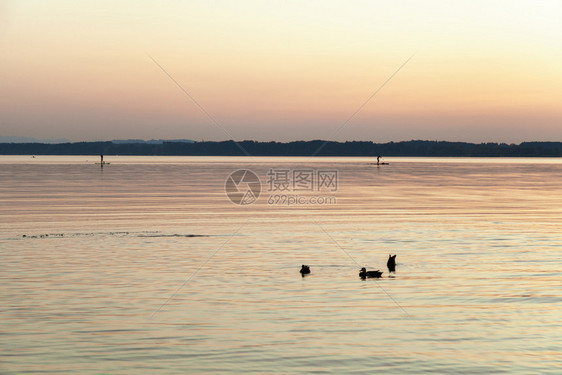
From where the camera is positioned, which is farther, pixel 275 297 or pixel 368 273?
pixel 368 273

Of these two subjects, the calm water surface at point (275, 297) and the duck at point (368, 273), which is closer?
the calm water surface at point (275, 297)

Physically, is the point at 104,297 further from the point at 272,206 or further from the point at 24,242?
the point at 272,206

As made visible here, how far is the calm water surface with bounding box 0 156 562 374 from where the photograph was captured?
666 inches

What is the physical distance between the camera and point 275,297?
23516mm

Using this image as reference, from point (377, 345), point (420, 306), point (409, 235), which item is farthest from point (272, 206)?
point (377, 345)

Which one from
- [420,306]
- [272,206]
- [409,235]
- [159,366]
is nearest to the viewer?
[159,366]

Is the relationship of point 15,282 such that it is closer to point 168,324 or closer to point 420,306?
point 168,324

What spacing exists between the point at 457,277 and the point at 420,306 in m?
5.53

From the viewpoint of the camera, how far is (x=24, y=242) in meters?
36.1

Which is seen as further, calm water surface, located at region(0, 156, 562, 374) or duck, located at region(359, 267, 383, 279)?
duck, located at region(359, 267, 383, 279)

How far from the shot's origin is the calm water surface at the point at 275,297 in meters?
16.9

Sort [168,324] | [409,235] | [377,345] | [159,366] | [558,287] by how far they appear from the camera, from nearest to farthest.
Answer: [159,366], [377,345], [168,324], [558,287], [409,235]

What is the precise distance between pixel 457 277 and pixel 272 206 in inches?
1496

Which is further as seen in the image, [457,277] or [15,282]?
[457,277]
